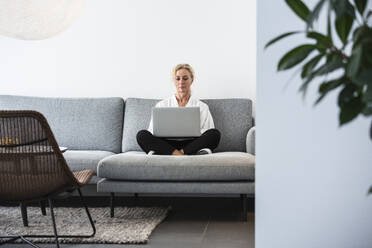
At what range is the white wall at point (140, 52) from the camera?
429 cm

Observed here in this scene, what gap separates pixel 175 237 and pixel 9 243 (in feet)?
3.16

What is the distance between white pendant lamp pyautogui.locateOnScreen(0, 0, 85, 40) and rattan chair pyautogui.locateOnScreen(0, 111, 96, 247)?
4.69 ft

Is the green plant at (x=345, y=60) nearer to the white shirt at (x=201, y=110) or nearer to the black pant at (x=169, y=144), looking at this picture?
the black pant at (x=169, y=144)

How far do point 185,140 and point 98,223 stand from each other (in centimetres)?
102

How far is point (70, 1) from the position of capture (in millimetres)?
3580

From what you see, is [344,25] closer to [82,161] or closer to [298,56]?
[298,56]

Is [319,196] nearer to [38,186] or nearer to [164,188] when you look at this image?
[38,186]

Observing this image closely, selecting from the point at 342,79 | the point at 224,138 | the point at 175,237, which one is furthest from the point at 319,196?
the point at 224,138

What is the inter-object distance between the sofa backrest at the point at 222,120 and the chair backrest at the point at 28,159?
5.48 ft

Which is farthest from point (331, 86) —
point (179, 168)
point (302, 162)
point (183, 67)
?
point (183, 67)

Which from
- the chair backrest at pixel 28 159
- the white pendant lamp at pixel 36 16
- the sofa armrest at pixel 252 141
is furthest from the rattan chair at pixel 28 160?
the sofa armrest at pixel 252 141

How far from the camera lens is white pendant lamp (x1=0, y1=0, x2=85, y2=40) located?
134 inches

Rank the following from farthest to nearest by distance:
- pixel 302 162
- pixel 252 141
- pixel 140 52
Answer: pixel 140 52, pixel 252 141, pixel 302 162

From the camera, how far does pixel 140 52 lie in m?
4.45
